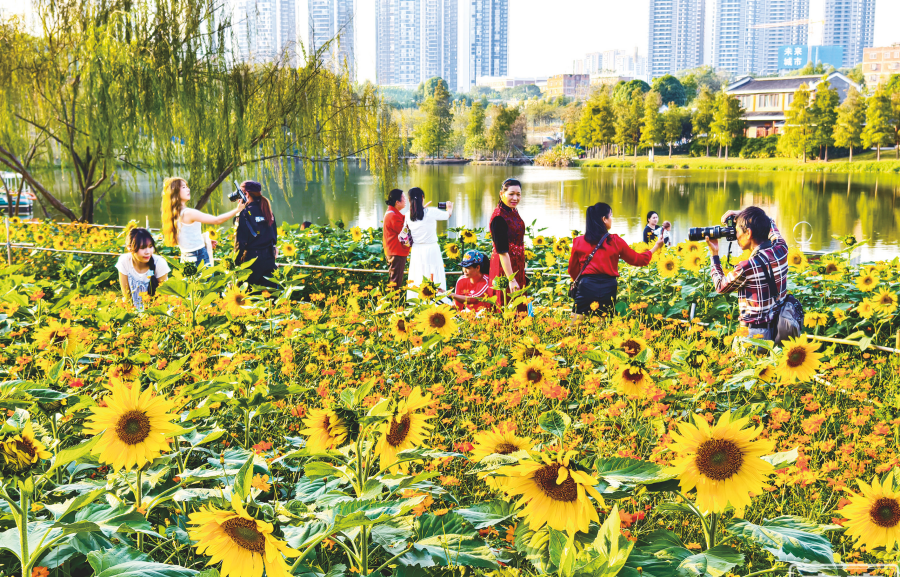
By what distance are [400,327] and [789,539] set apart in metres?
1.99

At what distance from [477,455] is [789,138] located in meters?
45.6

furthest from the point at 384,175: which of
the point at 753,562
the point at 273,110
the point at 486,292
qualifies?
the point at 753,562

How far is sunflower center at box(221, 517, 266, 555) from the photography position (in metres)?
1.09

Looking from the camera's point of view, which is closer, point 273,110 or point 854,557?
point 854,557

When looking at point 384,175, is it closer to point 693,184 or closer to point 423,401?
point 423,401

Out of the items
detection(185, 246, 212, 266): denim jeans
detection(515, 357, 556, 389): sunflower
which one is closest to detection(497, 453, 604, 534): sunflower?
detection(515, 357, 556, 389): sunflower

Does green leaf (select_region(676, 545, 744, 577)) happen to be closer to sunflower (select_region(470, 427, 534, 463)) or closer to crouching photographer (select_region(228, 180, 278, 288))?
sunflower (select_region(470, 427, 534, 463))

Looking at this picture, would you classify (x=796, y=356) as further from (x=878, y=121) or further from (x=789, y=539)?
(x=878, y=121)

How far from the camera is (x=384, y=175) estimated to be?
9.45 metres

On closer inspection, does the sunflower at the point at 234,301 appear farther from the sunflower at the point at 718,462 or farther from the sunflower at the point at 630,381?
the sunflower at the point at 718,462

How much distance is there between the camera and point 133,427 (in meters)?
1.38

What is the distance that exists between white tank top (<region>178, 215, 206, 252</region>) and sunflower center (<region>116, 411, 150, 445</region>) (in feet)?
13.9

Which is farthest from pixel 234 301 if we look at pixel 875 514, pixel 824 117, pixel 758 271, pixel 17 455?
pixel 824 117

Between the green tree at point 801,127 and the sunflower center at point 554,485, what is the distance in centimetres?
4516
